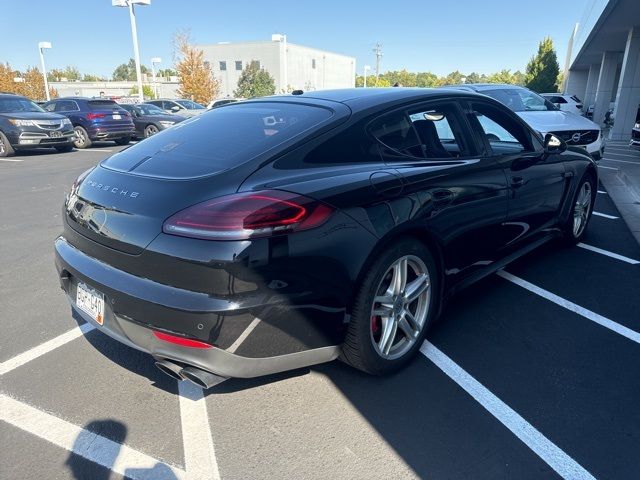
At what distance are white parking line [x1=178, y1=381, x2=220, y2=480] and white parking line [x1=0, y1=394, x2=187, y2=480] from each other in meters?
0.07

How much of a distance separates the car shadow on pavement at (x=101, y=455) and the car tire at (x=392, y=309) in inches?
43.7

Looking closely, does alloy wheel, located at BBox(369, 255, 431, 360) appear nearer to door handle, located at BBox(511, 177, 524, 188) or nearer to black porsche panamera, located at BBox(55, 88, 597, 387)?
black porsche panamera, located at BBox(55, 88, 597, 387)

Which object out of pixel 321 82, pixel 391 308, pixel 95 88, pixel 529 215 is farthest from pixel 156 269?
pixel 95 88

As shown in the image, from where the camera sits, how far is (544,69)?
5362 cm

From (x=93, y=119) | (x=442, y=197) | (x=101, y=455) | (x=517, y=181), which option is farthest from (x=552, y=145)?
(x=93, y=119)

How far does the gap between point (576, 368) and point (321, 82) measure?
7740 cm

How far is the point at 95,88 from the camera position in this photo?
84.8 meters

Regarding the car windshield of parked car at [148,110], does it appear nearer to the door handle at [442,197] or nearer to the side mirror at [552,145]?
the side mirror at [552,145]

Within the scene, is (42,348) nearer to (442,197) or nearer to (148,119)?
(442,197)

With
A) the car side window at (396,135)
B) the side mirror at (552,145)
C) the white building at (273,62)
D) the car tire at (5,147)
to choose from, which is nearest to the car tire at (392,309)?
the car side window at (396,135)

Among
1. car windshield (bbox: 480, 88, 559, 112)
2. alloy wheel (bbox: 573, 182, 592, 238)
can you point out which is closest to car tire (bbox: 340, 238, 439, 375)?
alloy wheel (bbox: 573, 182, 592, 238)

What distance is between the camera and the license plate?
2463 mm

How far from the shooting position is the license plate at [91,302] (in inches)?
97.0

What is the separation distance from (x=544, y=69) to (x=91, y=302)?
2379 inches
